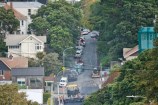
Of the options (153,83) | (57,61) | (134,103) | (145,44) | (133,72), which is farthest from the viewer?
(57,61)

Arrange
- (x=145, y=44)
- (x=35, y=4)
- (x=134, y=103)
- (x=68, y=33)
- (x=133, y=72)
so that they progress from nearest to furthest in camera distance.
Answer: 1. (x=134, y=103)
2. (x=133, y=72)
3. (x=145, y=44)
4. (x=68, y=33)
5. (x=35, y=4)

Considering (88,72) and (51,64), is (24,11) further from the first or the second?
(51,64)

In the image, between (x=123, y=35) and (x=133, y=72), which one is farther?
(x=123, y=35)

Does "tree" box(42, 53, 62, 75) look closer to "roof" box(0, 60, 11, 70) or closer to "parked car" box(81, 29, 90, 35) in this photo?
"roof" box(0, 60, 11, 70)

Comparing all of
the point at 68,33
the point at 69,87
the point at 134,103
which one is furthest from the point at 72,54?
the point at 134,103

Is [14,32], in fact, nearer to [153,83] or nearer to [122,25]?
[122,25]

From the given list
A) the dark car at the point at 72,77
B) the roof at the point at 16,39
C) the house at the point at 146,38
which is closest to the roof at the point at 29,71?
the dark car at the point at 72,77
